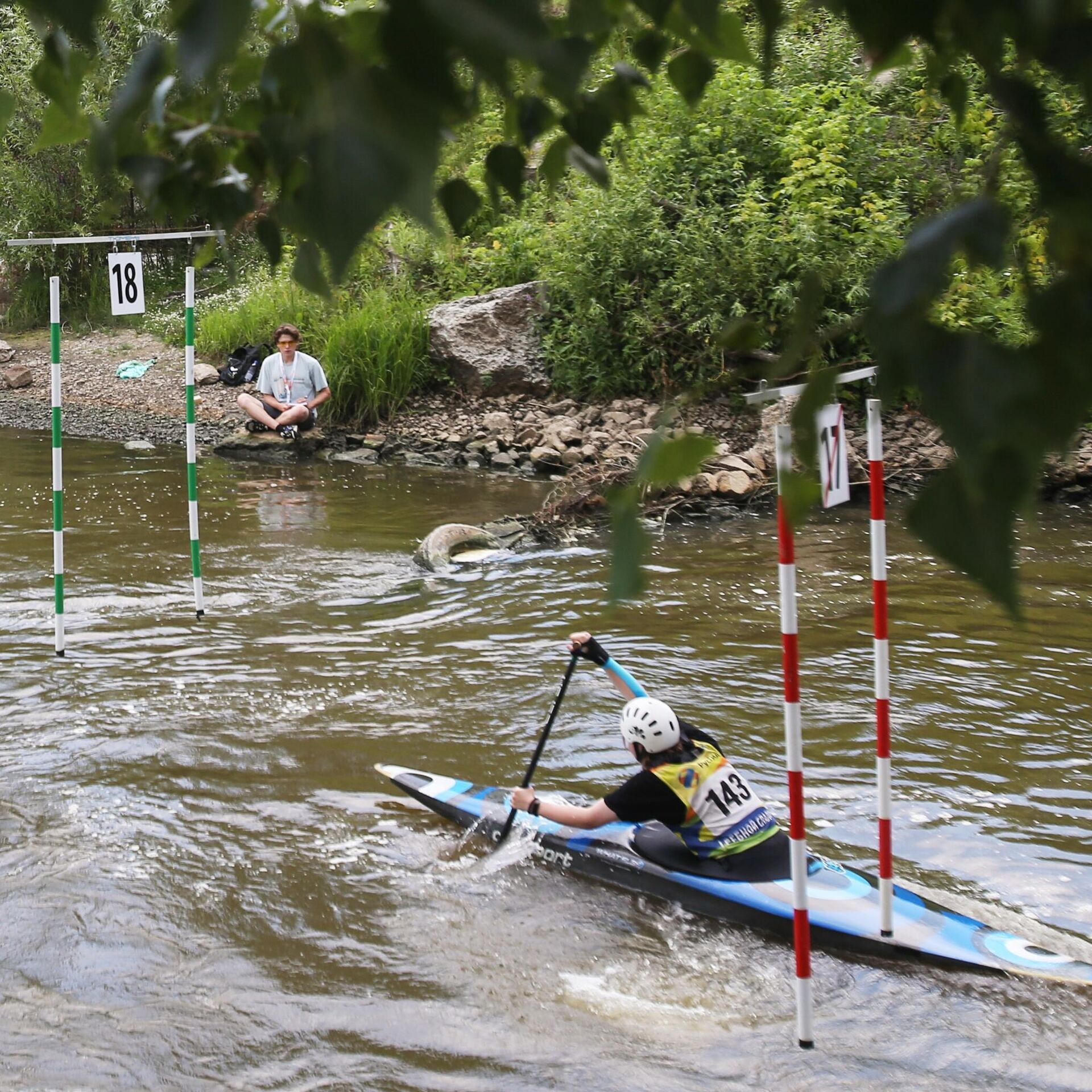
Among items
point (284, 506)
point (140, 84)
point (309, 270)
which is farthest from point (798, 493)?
point (284, 506)

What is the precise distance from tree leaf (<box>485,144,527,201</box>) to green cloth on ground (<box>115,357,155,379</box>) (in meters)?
16.9

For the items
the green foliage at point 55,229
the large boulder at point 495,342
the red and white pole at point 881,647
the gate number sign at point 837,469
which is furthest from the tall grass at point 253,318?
the gate number sign at point 837,469

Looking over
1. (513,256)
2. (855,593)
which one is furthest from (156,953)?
(513,256)

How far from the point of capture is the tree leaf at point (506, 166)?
58.4 inches

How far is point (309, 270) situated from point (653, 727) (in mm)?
3878

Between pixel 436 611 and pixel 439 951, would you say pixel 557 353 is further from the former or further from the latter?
pixel 439 951

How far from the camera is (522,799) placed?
17.0 feet

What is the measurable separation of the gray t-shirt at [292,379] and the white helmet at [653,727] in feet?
30.4

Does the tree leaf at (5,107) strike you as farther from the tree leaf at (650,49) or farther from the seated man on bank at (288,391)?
the seated man on bank at (288,391)

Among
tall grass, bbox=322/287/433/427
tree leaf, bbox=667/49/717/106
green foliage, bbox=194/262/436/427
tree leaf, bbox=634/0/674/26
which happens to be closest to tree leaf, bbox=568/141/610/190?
tree leaf, bbox=667/49/717/106

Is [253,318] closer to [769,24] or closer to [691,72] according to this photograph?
[691,72]

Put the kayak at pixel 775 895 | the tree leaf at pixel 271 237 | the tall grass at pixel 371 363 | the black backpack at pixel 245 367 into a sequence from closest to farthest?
the tree leaf at pixel 271 237 < the kayak at pixel 775 895 < the tall grass at pixel 371 363 < the black backpack at pixel 245 367

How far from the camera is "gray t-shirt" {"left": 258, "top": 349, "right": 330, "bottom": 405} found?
13.2 meters

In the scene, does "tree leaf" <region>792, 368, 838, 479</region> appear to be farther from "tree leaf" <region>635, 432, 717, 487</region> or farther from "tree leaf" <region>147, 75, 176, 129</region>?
"tree leaf" <region>147, 75, 176, 129</region>
